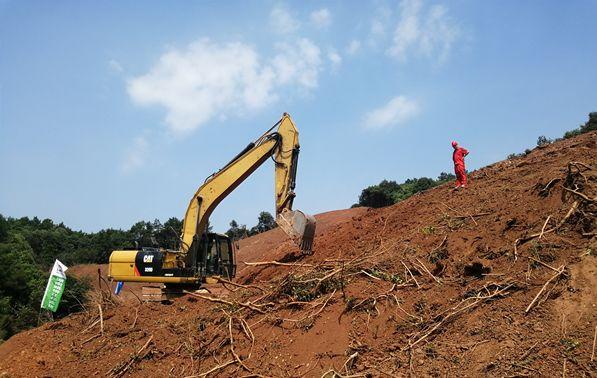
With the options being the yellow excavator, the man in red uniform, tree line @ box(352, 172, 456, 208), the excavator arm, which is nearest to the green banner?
the yellow excavator

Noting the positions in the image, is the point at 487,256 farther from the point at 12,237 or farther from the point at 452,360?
the point at 12,237

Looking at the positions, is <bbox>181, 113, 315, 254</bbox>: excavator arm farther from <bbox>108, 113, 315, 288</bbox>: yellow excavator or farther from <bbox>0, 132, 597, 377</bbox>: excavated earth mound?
<bbox>0, 132, 597, 377</bbox>: excavated earth mound

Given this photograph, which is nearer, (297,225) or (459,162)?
(297,225)

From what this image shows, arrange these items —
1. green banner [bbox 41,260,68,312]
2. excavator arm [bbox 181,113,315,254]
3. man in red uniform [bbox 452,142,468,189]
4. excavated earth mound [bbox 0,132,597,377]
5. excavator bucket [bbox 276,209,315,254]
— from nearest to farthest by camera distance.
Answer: excavated earth mound [bbox 0,132,597,377], excavator bucket [bbox 276,209,315,254], excavator arm [bbox 181,113,315,254], green banner [bbox 41,260,68,312], man in red uniform [bbox 452,142,468,189]

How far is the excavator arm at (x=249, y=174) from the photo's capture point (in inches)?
495

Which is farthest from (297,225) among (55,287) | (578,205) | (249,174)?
(55,287)

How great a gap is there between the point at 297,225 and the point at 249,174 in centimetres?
200

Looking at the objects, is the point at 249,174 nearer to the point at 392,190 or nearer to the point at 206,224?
the point at 206,224

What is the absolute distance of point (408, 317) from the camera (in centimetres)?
637

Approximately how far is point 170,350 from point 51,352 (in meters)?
2.69

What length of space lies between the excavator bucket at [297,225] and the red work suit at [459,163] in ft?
15.0

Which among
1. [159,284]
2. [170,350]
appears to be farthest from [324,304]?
[159,284]

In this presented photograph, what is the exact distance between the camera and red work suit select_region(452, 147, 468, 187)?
13.8 metres

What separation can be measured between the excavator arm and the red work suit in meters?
4.49
